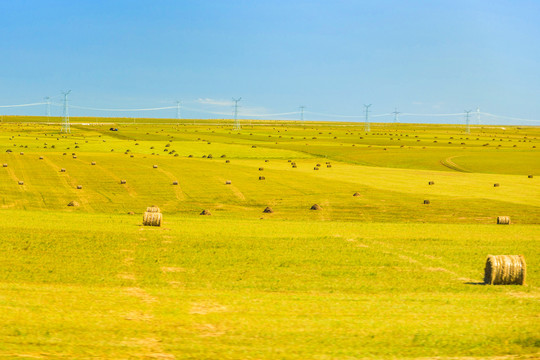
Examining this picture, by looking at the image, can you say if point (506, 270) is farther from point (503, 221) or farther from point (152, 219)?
point (503, 221)

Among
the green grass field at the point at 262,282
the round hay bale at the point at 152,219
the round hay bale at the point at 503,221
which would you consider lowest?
the green grass field at the point at 262,282

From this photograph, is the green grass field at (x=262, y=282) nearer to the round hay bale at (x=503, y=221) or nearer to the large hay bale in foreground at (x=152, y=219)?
the large hay bale in foreground at (x=152, y=219)

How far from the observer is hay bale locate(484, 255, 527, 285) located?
23266 mm

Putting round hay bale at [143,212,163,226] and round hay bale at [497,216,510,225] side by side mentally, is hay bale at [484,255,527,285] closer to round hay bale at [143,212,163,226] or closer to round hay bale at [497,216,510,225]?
round hay bale at [143,212,163,226]

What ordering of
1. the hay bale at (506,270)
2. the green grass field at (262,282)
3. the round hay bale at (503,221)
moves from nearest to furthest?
the green grass field at (262,282) < the hay bale at (506,270) < the round hay bale at (503,221)

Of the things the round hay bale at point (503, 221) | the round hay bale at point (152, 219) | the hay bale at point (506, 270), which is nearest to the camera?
the hay bale at point (506, 270)

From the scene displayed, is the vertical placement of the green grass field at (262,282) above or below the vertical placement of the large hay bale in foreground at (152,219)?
below

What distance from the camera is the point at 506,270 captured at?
2336 centimetres

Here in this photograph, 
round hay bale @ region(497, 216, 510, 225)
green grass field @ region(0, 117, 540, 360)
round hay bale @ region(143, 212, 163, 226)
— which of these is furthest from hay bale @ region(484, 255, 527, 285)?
round hay bale @ region(497, 216, 510, 225)

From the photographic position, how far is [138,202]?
6028 centimetres

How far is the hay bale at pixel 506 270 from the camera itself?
23266 millimetres

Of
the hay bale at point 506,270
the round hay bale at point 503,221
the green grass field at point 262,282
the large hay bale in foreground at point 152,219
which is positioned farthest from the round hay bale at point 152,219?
the round hay bale at point 503,221

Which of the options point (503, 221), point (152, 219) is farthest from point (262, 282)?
point (503, 221)

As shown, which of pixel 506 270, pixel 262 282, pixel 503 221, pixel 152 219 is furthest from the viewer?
pixel 503 221
